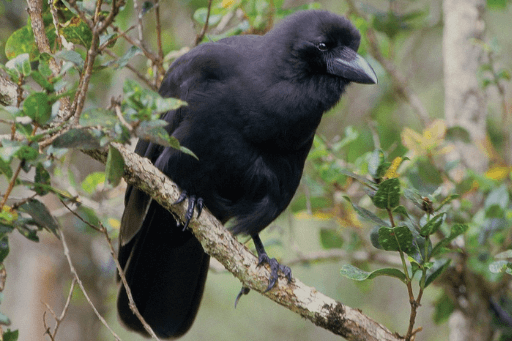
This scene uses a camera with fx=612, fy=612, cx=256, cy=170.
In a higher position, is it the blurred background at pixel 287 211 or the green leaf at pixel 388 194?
the green leaf at pixel 388 194

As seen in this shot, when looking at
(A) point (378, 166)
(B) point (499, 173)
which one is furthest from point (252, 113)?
(B) point (499, 173)

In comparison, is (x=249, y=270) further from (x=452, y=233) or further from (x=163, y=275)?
(x=163, y=275)

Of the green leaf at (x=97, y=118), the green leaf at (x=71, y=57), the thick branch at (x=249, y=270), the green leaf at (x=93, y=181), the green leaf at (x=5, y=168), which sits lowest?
the green leaf at (x=93, y=181)

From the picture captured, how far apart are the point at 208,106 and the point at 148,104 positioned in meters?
1.18

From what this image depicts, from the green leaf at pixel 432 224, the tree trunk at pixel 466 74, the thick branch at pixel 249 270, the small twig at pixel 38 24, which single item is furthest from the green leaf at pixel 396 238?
the tree trunk at pixel 466 74

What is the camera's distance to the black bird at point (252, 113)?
9.64ft

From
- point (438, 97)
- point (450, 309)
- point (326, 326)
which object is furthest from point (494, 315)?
point (438, 97)

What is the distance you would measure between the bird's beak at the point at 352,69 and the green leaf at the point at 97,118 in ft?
4.98

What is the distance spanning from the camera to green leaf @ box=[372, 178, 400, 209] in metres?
2.17

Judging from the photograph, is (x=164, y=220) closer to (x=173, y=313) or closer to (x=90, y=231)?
(x=173, y=313)

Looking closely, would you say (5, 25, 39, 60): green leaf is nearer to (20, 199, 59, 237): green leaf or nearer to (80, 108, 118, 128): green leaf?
(20, 199, 59, 237): green leaf

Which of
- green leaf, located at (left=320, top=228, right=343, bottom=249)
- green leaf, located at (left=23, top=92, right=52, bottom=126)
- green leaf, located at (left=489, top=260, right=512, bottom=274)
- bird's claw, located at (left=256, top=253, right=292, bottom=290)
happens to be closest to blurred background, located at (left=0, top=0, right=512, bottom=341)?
green leaf, located at (left=320, top=228, right=343, bottom=249)

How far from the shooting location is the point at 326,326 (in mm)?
2525

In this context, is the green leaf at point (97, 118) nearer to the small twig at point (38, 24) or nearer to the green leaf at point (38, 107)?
the green leaf at point (38, 107)
